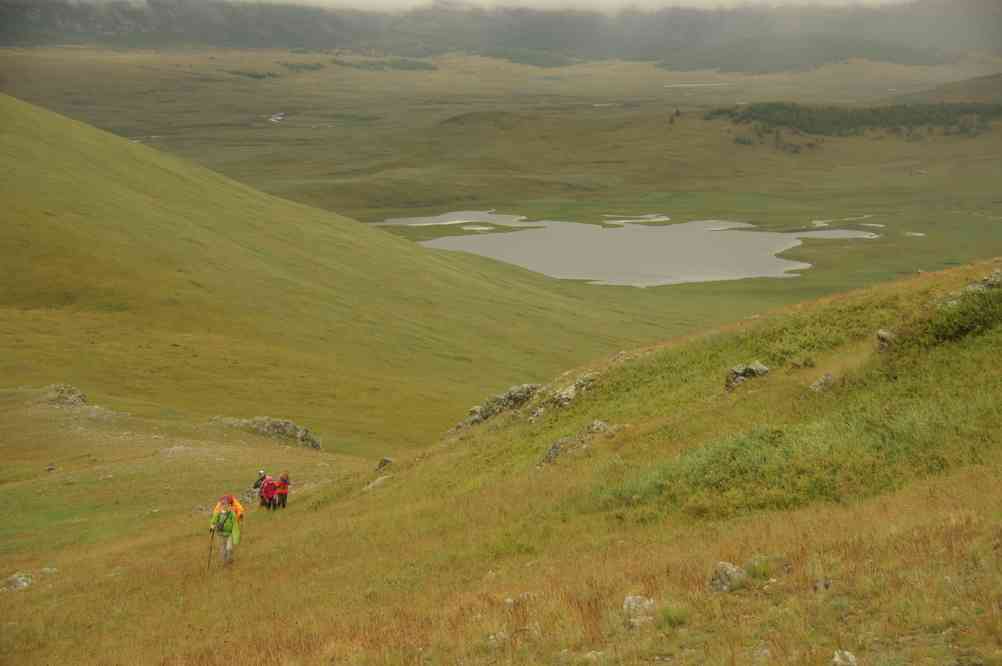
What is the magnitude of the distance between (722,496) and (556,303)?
111 metres

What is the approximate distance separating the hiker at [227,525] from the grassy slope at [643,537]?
2.51 ft

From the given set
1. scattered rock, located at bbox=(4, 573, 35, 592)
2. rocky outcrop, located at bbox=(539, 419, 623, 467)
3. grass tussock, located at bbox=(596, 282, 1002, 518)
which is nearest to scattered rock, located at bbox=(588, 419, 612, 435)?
rocky outcrop, located at bbox=(539, 419, 623, 467)

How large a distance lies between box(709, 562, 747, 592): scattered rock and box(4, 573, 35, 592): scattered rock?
23.7m

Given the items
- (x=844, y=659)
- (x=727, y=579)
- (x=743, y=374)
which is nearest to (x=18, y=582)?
(x=743, y=374)

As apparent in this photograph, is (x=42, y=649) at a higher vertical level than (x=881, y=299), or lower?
lower

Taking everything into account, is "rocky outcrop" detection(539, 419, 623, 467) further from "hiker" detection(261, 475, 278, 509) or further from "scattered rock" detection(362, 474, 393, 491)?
"hiker" detection(261, 475, 278, 509)

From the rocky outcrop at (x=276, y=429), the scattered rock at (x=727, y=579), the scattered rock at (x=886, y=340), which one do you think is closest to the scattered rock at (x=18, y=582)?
the scattered rock at (x=727, y=579)

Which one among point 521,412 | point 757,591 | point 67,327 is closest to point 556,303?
point 67,327

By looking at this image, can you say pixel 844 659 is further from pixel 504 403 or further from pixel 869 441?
pixel 504 403

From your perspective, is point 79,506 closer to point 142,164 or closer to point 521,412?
point 521,412

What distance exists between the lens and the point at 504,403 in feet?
128

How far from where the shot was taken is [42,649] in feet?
74.2

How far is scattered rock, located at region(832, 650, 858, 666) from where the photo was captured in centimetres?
1084

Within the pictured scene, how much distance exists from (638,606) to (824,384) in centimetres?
1336
